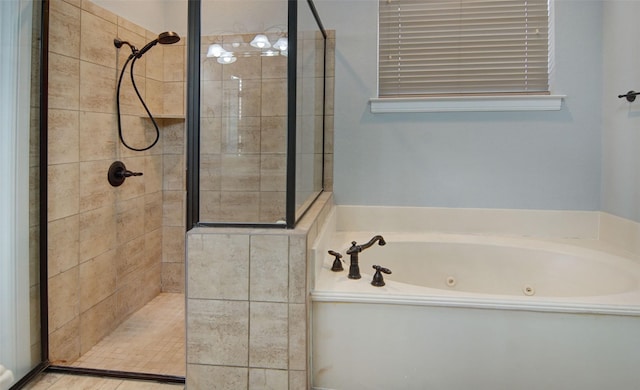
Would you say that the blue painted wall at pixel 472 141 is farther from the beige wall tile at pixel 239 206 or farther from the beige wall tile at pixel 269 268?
the beige wall tile at pixel 269 268

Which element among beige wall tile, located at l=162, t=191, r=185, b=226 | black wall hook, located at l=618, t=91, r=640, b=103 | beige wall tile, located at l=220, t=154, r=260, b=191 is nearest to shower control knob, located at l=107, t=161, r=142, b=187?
beige wall tile, located at l=162, t=191, r=185, b=226

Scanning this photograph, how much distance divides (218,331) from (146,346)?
844 millimetres

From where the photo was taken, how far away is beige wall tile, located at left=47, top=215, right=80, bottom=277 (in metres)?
1.87

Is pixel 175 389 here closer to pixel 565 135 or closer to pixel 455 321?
pixel 455 321

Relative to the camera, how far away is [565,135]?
2512 millimetres

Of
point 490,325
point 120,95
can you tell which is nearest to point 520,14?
point 490,325

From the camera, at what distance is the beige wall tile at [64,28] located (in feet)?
6.04

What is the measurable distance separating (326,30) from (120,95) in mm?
1325

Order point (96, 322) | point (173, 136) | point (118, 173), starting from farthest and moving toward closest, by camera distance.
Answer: point (173, 136) → point (118, 173) → point (96, 322)

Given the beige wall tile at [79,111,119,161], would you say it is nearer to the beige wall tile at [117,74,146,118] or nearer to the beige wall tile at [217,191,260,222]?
the beige wall tile at [117,74,146,118]

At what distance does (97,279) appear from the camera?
7.31 ft

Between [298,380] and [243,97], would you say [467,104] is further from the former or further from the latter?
[298,380]

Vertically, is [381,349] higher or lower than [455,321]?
lower

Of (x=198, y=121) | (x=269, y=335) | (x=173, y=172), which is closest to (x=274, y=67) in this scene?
(x=198, y=121)
